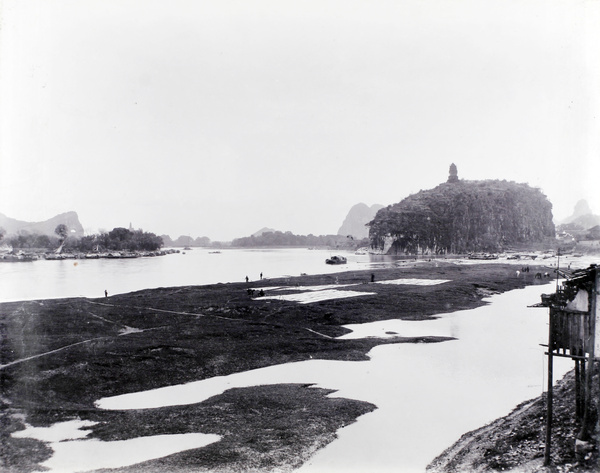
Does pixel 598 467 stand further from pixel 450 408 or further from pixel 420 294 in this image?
pixel 420 294

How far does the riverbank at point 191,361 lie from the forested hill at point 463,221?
444 feet

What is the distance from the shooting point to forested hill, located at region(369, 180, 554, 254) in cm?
17675

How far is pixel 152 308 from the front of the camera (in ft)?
120

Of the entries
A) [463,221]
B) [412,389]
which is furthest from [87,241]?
[412,389]

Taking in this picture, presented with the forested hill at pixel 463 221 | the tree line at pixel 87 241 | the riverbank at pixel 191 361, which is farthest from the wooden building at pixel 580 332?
the tree line at pixel 87 241

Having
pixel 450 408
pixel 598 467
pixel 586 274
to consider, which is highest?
pixel 586 274

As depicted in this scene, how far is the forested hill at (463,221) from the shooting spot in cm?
17675

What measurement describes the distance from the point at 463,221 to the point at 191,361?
17803 cm

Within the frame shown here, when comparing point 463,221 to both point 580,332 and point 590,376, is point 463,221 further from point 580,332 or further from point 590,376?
point 590,376

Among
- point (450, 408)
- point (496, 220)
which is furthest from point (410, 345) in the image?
point (496, 220)

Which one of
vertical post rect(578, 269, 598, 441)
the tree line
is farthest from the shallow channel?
the tree line

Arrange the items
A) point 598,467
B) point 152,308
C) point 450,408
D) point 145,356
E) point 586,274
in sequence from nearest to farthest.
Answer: point 598,467, point 586,274, point 450,408, point 145,356, point 152,308

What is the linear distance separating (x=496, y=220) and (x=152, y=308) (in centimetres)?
18046

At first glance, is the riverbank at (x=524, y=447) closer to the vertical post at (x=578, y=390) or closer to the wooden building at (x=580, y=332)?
the vertical post at (x=578, y=390)
